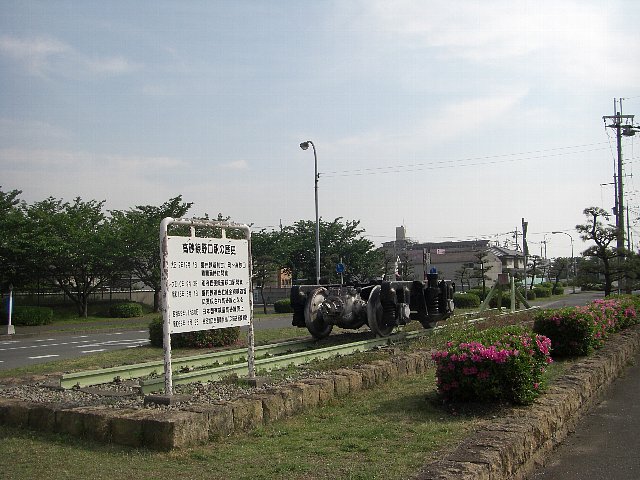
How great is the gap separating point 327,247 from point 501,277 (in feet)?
88.4

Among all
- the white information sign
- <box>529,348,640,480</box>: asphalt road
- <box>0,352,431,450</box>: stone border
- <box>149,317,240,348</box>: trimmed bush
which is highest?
the white information sign

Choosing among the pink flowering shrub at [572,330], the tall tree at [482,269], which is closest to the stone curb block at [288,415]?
the pink flowering shrub at [572,330]

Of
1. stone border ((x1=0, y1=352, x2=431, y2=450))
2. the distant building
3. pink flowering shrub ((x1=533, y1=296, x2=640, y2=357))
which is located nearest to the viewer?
stone border ((x1=0, y1=352, x2=431, y2=450))

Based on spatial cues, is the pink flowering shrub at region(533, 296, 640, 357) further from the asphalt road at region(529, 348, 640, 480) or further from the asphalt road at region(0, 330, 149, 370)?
the asphalt road at region(0, 330, 149, 370)

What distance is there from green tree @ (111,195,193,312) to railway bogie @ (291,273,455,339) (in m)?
21.6

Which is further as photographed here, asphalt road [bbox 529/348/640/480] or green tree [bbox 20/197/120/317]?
green tree [bbox 20/197/120/317]

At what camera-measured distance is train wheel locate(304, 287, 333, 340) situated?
1291 centimetres

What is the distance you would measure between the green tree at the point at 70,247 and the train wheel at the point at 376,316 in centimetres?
2139

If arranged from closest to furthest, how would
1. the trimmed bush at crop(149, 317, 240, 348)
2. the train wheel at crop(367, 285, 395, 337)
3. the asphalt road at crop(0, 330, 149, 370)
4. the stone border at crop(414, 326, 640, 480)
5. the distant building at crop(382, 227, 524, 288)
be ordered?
the stone border at crop(414, 326, 640, 480)
the train wheel at crop(367, 285, 395, 337)
the trimmed bush at crop(149, 317, 240, 348)
the asphalt road at crop(0, 330, 149, 370)
the distant building at crop(382, 227, 524, 288)

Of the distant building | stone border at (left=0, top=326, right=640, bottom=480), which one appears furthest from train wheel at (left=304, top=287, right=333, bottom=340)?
the distant building

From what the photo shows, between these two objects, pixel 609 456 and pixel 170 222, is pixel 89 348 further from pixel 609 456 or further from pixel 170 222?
pixel 609 456

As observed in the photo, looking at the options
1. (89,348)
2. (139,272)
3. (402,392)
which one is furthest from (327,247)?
(402,392)

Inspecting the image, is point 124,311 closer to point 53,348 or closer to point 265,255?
point 265,255

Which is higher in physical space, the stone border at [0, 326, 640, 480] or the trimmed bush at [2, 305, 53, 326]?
the stone border at [0, 326, 640, 480]
